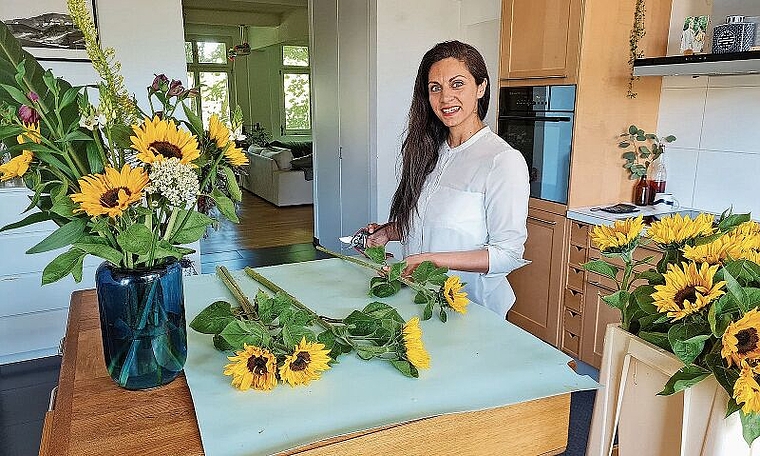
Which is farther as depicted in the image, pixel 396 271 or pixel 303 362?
pixel 396 271

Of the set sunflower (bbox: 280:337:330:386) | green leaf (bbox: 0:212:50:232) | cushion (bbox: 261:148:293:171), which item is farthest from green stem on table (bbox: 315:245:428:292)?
cushion (bbox: 261:148:293:171)

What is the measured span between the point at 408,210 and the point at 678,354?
4.21 ft

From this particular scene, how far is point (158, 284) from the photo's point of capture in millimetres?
866

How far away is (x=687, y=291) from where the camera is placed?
710mm

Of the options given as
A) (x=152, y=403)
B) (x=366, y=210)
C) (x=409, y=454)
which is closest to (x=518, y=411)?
(x=409, y=454)

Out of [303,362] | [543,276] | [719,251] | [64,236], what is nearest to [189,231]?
[64,236]

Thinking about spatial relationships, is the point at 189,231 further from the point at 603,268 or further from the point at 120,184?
the point at 603,268

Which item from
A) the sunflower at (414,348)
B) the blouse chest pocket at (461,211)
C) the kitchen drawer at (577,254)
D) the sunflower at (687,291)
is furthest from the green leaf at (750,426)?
the kitchen drawer at (577,254)

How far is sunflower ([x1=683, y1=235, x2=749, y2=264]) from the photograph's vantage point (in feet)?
2.42

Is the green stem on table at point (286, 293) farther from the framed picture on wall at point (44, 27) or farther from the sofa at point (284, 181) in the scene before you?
the sofa at point (284, 181)

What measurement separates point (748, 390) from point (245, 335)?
692 mm

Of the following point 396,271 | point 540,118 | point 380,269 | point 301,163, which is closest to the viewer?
point 396,271

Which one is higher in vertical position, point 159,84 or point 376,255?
point 159,84

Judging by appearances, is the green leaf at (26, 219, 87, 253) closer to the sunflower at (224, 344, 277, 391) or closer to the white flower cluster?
the white flower cluster
